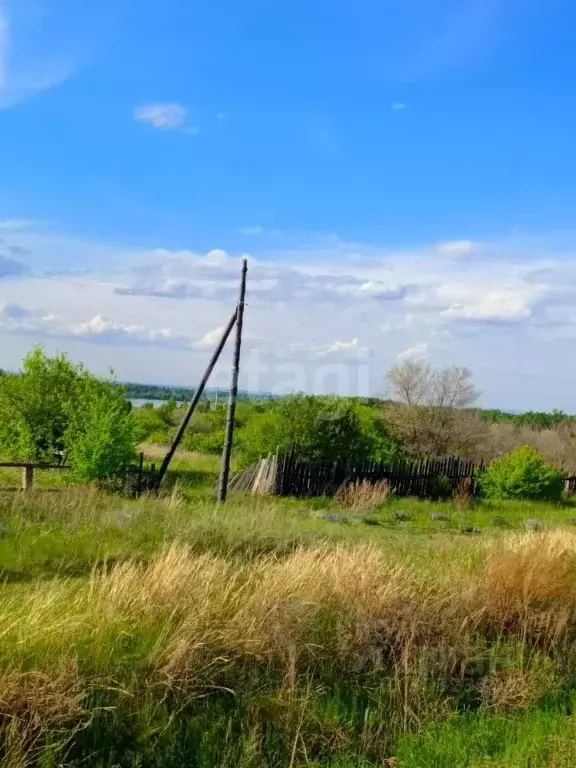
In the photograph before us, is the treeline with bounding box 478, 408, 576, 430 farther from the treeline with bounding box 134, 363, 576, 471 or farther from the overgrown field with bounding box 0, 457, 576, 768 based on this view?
the overgrown field with bounding box 0, 457, 576, 768

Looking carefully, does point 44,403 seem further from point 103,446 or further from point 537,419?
point 537,419

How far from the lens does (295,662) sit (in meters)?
5.37

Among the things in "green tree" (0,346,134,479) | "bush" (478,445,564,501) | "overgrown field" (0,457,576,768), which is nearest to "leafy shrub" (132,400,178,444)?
"green tree" (0,346,134,479)

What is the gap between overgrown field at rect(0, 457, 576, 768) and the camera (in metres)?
4.48

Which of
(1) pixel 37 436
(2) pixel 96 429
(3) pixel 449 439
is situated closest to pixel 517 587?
(2) pixel 96 429

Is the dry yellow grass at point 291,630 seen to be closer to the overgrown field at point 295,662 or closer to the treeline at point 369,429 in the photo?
the overgrown field at point 295,662

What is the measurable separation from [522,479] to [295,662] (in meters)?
16.9

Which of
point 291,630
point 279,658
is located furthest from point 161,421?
point 279,658

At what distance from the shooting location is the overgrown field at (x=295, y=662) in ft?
14.7

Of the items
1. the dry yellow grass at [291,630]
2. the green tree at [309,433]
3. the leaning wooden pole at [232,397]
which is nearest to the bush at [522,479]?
the green tree at [309,433]

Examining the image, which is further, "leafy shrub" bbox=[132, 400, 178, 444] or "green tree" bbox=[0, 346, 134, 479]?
"leafy shrub" bbox=[132, 400, 178, 444]

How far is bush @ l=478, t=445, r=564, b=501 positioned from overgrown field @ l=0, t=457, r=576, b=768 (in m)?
13.1

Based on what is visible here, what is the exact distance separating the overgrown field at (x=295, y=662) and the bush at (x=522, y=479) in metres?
13.1

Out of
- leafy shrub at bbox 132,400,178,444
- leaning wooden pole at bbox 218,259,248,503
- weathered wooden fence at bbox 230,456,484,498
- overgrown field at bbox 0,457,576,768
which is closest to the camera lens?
overgrown field at bbox 0,457,576,768
